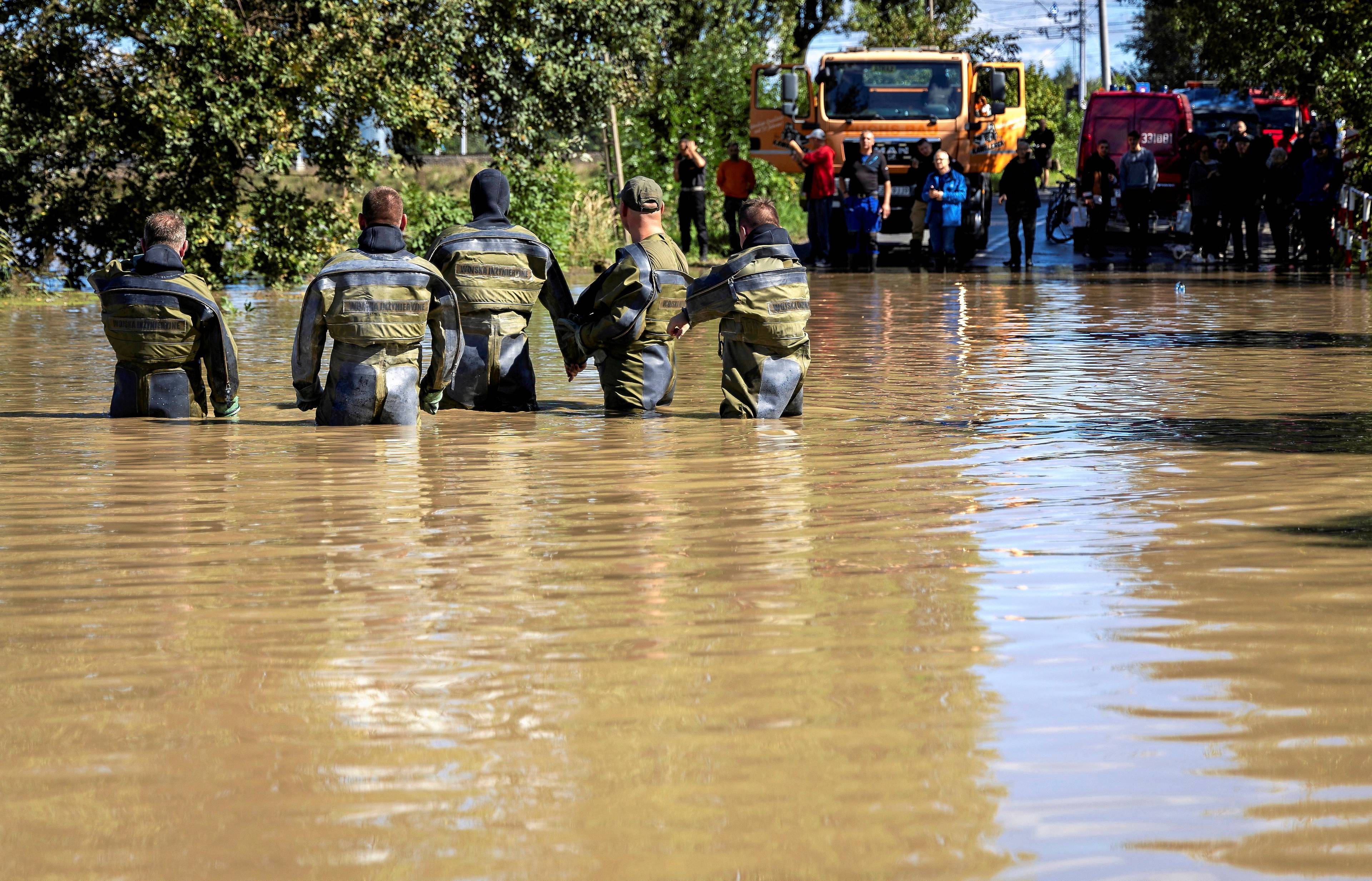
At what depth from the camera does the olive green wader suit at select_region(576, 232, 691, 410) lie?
10383 mm

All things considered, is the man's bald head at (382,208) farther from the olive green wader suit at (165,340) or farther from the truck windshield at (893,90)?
the truck windshield at (893,90)

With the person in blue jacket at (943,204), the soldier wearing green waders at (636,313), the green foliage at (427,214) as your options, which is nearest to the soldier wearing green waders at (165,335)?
the soldier wearing green waders at (636,313)

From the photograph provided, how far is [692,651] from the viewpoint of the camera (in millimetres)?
4988

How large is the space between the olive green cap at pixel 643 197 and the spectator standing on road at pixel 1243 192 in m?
15.7

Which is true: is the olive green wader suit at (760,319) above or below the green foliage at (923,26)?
below

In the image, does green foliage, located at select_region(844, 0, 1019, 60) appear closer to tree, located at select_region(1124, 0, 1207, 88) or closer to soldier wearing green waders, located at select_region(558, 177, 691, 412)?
tree, located at select_region(1124, 0, 1207, 88)

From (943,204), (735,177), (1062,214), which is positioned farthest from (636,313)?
(1062,214)

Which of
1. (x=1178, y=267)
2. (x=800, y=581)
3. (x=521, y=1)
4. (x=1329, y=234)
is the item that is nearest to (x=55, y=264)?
(x=521, y=1)

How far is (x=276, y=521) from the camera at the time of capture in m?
7.05

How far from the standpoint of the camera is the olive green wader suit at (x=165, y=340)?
983 cm

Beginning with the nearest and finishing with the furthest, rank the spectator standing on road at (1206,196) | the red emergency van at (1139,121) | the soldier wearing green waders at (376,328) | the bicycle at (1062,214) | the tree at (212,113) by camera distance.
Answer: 1. the soldier wearing green waders at (376,328)
2. the tree at (212,113)
3. the spectator standing on road at (1206,196)
4. the red emergency van at (1139,121)
5. the bicycle at (1062,214)

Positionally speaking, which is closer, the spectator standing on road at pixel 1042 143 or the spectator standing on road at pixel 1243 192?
the spectator standing on road at pixel 1243 192

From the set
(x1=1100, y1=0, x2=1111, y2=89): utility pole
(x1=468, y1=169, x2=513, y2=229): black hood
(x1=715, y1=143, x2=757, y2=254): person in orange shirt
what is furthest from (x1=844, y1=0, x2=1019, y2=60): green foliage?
(x1=468, y1=169, x2=513, y2=229): black hood

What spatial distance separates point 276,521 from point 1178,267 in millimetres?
20194
